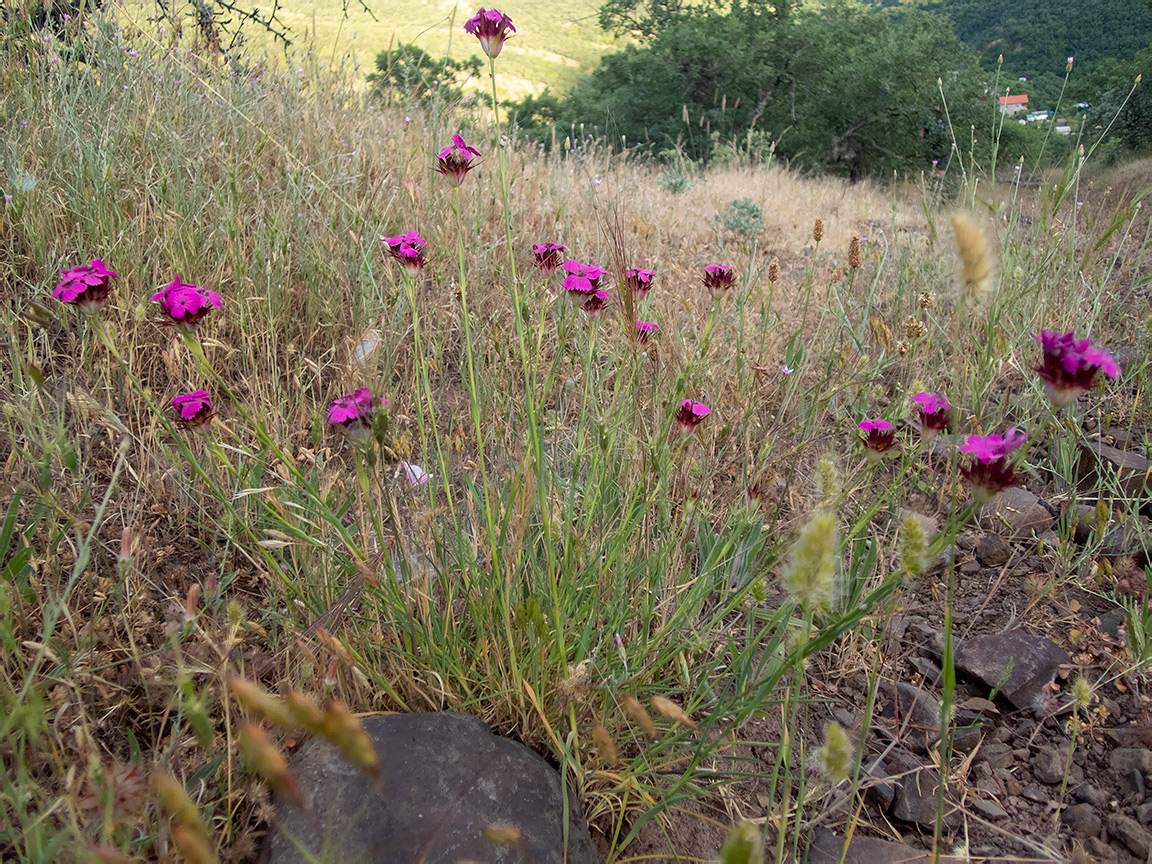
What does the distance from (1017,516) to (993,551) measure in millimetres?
174

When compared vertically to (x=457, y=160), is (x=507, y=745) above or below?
below

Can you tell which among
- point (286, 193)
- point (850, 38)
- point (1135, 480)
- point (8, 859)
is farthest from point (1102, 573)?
point (850, 38)

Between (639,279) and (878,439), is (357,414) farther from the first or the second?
(878,439)

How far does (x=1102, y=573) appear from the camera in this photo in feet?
5.36

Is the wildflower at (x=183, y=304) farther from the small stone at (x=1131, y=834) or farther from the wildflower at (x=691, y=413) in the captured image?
the small stone at (x=1131, y=834)

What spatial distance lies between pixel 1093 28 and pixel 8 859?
22.1 m

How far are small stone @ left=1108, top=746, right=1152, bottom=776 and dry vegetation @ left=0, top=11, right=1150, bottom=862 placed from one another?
524 mm

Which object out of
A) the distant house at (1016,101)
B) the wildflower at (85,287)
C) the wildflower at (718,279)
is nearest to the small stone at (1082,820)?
the wildflower at (718,279)

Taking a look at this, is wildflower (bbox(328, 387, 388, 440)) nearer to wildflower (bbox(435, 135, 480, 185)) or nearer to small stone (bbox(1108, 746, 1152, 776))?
wildflower (bbox(435, 135, 480, 185))

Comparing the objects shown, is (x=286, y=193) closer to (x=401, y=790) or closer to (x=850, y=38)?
(x=401, y=790)

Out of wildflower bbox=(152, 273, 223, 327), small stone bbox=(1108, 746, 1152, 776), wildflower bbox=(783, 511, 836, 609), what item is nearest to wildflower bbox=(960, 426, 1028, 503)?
wildflower bbox=(783, 511, 836, 609)

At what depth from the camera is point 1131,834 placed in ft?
3.67

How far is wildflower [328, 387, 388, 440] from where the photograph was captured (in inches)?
38.5

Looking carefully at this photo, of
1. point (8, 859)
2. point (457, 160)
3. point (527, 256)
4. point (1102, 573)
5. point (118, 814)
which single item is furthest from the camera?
point (527, 256)
